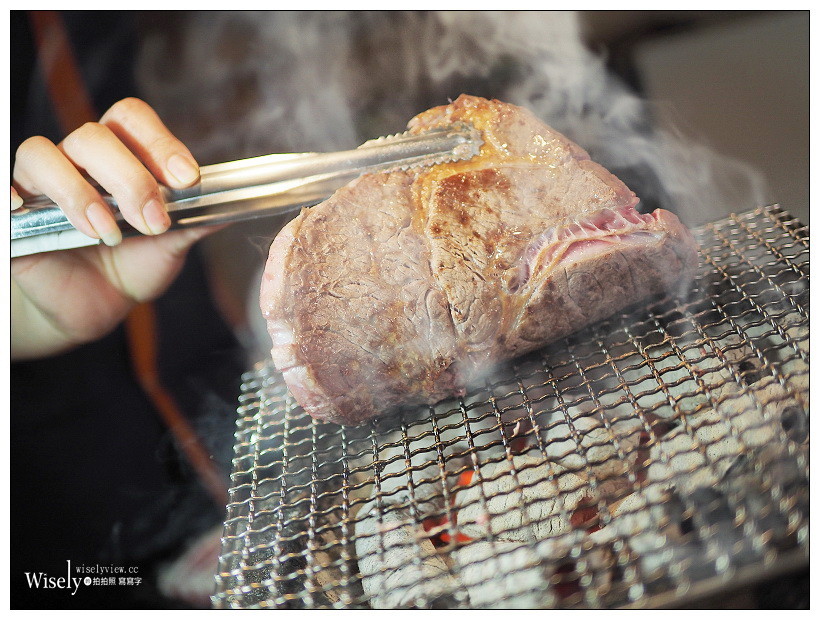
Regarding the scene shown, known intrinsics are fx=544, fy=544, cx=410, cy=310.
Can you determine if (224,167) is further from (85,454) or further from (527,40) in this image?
(527,40)

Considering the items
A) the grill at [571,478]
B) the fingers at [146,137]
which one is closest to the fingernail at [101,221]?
the fingers at [146,137]

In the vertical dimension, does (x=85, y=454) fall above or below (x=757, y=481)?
above

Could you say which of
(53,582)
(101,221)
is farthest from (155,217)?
(53,582)

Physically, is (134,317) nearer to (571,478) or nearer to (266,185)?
(266,185)

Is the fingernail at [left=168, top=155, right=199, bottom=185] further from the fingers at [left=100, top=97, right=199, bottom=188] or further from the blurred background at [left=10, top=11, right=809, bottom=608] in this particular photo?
the blurred background at [left=10, top=11, right=809, bottom=608]
